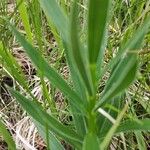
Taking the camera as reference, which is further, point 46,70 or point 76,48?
point 46,70

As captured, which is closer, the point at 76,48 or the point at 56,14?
the point at 76,48

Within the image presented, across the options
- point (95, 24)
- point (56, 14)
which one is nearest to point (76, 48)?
point (95, 24)

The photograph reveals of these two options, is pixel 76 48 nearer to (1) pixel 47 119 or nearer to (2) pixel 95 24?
(2) pixel 95 24

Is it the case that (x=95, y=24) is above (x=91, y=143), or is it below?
above

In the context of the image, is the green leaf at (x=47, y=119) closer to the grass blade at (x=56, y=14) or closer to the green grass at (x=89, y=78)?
the green grass at (x=89, y=78)

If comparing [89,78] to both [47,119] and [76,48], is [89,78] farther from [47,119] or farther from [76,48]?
[47,119]

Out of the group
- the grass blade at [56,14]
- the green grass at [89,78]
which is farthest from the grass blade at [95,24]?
the grass blade at [56,14]

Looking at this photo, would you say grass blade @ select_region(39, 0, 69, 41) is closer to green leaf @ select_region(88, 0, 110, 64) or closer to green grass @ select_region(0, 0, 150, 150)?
green grass @ select_region(0, 0, 150, 150)

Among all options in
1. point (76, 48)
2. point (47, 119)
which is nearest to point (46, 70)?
point (47, 119)

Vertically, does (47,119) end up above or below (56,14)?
below
